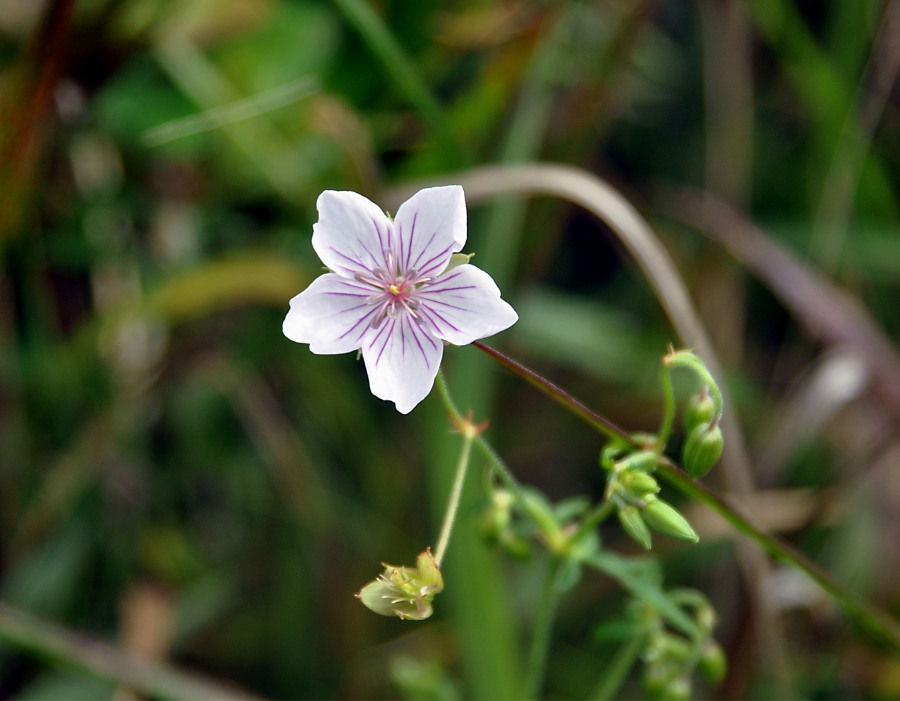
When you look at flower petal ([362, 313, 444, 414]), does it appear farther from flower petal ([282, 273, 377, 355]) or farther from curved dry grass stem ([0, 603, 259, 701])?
curved dry grass stem ([0, 603, 259, 701])

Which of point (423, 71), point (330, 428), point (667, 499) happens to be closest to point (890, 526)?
point (667, 499)

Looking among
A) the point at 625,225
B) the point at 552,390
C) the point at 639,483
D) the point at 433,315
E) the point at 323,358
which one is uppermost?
the point at 323,358

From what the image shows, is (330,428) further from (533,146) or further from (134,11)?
(134,11)

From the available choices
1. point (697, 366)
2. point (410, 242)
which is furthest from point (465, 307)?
point (697, 366)

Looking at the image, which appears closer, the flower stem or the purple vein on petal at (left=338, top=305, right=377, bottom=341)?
the flower stem

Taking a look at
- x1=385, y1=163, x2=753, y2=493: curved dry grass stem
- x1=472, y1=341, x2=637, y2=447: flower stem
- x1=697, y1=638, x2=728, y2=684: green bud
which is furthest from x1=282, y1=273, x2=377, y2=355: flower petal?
x1=697, y1=638, x2=728, y2=684: green bud

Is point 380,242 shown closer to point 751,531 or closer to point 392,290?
point 392,290
